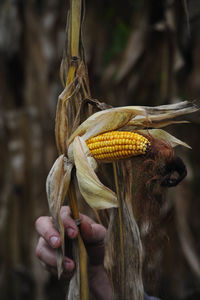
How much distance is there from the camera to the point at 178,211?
1.64m

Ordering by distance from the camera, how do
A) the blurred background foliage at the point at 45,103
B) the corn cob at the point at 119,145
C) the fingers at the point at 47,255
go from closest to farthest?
the corn cob at the point at 119,145, the fingers at the point at 47,255, the blurred background foliage at the point at 45,103

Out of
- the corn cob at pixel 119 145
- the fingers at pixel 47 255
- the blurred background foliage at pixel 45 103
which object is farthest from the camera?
the blurred background foliage at pixel 45 103

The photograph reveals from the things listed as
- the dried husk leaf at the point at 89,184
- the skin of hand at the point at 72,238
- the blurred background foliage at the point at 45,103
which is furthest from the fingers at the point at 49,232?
the blurred background foliage at the point at 45,103

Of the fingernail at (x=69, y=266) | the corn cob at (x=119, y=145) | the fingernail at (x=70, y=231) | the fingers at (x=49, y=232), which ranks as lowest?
the fingernail at (x=69, y=266)

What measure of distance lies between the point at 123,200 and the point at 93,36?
4.37 ft

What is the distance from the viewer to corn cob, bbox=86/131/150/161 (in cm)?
52

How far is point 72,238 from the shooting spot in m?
0.57

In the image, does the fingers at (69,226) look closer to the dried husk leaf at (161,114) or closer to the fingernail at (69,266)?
the fingernail at (69,266)

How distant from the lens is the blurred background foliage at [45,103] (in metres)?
1.67

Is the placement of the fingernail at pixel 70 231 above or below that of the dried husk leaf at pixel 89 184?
below

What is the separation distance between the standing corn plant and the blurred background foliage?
102 cm

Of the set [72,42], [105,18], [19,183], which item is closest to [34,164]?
[19,183]

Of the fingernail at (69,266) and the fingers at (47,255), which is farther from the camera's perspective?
the fingers at (47,255)

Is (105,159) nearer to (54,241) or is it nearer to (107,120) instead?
(107,120)
